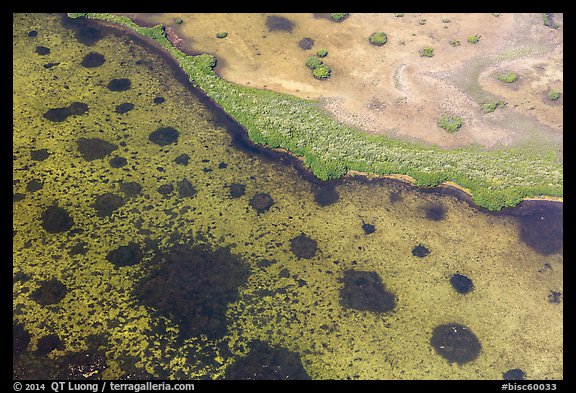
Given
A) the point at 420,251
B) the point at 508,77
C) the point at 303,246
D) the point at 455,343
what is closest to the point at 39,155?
the point at 303,246

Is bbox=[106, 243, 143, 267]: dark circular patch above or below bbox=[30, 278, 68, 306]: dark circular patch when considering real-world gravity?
above

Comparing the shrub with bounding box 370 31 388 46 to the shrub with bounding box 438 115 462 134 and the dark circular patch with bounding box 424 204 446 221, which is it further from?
the dark circular patch with bounding box 424 204 446 221

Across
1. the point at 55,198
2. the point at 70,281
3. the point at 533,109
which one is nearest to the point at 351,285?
the point at 70,281

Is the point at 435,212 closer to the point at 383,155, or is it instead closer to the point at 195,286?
the point at 383,155

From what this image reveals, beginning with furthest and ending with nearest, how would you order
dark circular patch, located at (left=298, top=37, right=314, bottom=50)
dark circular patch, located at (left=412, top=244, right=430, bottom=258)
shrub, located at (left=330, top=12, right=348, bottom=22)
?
shrub, located at (left=330, top=12, right=348, bottom=22), dark circular patch, located at (left=298, top=37, right=314, bottom=50), dark circular patch, located at (left=412, top=244, right=430, bottom=258)

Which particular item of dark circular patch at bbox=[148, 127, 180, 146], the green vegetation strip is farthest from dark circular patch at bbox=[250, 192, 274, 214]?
dark circular patch at bbox=[148, 127, 180, 146]

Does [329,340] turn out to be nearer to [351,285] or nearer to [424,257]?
[351,285]
